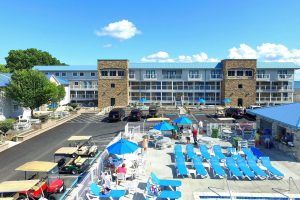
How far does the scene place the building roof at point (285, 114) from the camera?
69.0ft

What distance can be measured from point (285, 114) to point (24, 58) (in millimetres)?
82728

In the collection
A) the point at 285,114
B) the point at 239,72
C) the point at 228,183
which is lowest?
the point at 228,183

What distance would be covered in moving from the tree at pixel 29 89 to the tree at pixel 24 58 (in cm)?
5053

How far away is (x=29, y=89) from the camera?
40.3 m

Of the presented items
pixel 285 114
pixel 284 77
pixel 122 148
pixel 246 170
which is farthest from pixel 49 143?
pixel 284 77

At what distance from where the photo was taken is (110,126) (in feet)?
123

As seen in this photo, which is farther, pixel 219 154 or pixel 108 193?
pixel 219 154

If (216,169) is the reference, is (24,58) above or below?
above

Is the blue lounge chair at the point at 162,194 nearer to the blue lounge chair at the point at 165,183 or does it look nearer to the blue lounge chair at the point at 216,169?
the blue lounge chair at the point at 165,183

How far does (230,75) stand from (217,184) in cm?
4860

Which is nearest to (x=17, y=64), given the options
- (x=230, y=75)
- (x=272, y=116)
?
(x=230, y=75)

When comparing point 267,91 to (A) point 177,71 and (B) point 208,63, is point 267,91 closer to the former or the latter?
(B) point 208,63

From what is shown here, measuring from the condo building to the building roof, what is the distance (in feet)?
112

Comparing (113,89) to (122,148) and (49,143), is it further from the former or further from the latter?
(122,148)
